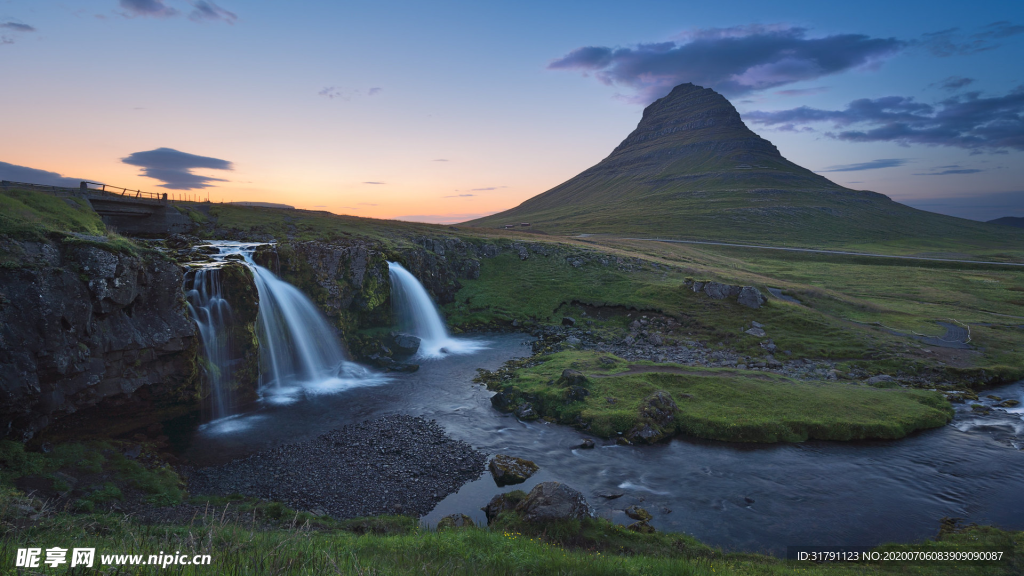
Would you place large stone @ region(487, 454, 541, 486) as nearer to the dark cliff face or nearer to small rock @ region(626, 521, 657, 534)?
small rock @ region(626, 521, 657, 534)

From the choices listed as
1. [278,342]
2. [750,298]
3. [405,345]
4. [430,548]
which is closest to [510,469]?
[430,548]

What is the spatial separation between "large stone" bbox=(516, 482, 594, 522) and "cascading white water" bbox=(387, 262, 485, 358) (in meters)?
29.1

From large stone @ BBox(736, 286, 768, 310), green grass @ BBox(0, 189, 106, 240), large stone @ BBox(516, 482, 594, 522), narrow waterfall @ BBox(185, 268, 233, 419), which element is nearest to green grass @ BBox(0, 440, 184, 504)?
narrow waterfall @ BBox(185, 268, 233, 419)

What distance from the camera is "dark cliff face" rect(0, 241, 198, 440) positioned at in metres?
20.3

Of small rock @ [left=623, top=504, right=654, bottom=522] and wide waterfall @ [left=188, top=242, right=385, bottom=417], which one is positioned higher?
wide waterfall @ [left=188, top=242, right=385, bottom=417]

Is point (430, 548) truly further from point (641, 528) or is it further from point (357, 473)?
point (357, 473)

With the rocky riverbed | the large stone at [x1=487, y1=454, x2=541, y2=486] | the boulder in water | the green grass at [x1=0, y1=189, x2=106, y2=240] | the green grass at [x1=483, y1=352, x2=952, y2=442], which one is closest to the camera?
the rocky riverbed

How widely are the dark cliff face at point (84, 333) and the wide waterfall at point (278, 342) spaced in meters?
2.94

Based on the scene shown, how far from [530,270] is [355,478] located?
52141 millimetres

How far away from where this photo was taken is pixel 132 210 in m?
47.6

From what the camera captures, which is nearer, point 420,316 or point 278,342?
point 278,342

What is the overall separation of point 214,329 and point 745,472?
35342 millimetres

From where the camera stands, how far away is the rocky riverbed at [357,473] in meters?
20.1

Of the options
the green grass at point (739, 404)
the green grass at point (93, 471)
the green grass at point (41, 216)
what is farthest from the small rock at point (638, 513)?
the green grass at point (41, 216)
